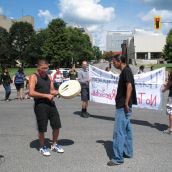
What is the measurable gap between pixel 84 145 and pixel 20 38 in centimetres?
10543

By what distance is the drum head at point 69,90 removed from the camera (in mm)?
7809

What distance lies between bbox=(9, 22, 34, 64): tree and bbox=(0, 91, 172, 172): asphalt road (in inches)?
3917

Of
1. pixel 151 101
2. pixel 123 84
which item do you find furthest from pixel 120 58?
pixel 151 101

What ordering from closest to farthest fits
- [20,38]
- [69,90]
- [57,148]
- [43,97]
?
[43,97] < [57,148] < [69,90] < [20,38]

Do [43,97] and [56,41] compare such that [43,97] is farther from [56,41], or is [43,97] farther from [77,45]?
[77,45]

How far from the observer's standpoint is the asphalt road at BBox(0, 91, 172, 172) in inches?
252

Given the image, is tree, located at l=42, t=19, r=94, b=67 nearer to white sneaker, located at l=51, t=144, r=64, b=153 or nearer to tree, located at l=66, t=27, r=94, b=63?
tree, located at l=66, t=27, r=94, b=63

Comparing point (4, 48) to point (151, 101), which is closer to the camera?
point (151, 101)

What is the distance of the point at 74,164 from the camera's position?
654cm

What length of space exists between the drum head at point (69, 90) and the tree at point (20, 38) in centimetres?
10250

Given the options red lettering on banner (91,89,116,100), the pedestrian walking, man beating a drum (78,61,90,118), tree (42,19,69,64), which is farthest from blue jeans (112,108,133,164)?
tree (42,19,69,64)

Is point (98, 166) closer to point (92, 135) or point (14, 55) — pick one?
point (92, 135)

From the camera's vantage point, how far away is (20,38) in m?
111

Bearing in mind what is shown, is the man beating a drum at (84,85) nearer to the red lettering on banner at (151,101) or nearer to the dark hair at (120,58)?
the red lettering on banner at (151,101)
